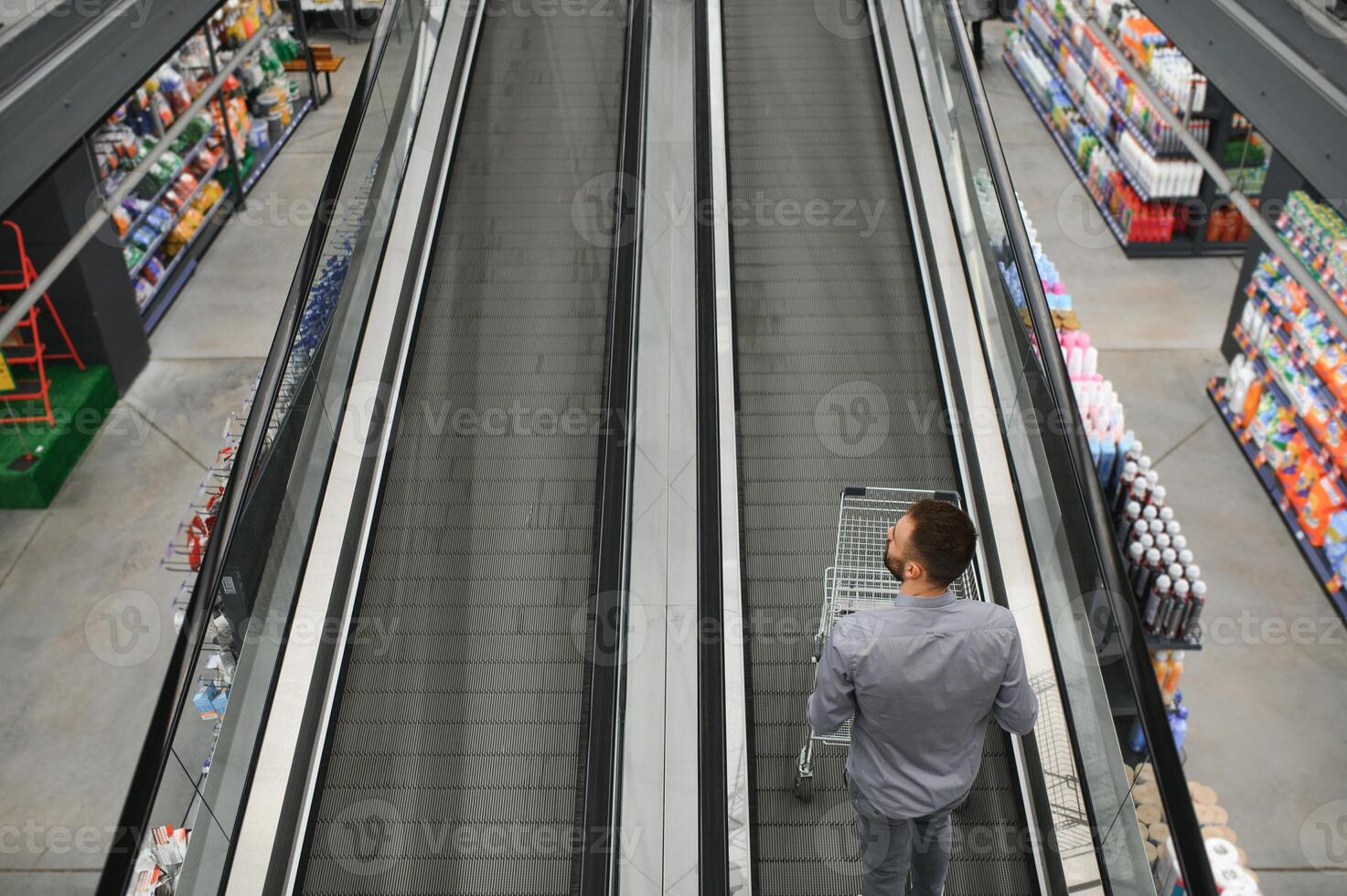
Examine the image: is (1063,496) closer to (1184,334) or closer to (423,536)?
(423,536)

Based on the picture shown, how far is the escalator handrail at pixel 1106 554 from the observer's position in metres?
3.15

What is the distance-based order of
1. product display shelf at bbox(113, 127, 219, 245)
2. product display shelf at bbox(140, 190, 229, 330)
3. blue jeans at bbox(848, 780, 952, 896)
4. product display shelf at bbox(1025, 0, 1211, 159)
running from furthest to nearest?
1. product display shelf at bbox(1025, 0, 1211, 159)
2. product display shelf at bbox(140, 190, 229, 330)
3. product display shelf at bbox(113, 127, 219, 245)
4. blue jeans at bbox(848, 780, 952, 896)

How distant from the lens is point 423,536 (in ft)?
17.3

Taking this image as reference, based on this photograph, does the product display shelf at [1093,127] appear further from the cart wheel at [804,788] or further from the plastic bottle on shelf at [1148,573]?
the cart wheel at [804,788]

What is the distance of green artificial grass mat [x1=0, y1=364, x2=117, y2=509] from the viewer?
8414 mm

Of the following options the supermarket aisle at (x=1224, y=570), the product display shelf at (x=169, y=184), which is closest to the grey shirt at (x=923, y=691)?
the supermarket aisle at (x=1224, y=570)

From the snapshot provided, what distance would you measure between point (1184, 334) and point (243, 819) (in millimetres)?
8688

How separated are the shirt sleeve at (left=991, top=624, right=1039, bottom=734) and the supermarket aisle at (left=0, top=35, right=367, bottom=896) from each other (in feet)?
16.3

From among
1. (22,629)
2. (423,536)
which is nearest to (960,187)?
(423,536)

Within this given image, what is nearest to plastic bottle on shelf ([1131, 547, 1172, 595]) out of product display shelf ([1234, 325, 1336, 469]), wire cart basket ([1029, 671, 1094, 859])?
wire cart basket ([1029, 671, 1094, 859])

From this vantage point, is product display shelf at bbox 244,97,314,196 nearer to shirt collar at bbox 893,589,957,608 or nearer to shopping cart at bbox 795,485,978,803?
shopping cart at bbox 795,485,978,803

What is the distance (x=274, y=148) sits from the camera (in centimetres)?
1326

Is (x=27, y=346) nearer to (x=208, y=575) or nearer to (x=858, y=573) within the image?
(x=208, y=575)

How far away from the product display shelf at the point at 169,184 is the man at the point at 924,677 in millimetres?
8276
